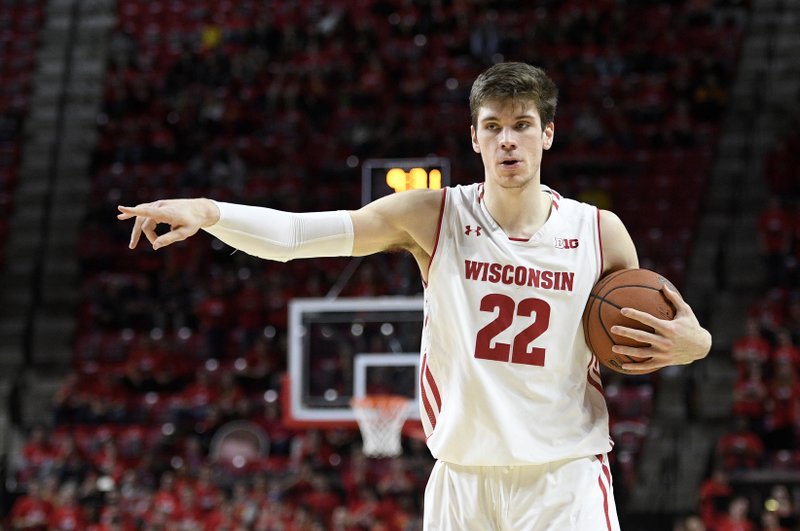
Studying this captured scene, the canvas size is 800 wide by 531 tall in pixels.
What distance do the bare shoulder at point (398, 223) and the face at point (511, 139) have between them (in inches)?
10.4

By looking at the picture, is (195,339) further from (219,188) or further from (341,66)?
(341,66)

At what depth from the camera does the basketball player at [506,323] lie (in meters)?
3.52

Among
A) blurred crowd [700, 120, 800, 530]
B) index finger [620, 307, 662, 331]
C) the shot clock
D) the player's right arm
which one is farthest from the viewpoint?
blurred crowd [700, 120, 800, 530]

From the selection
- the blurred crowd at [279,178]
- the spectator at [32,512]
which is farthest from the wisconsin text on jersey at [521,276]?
the spectator at [32,512]

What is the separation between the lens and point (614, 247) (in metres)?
3.79

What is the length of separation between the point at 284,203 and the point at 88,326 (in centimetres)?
340

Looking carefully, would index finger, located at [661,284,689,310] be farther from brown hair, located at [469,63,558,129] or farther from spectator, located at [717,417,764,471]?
spectator, located at [717,417,764,471]

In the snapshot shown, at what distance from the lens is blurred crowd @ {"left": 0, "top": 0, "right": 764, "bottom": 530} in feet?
41.3

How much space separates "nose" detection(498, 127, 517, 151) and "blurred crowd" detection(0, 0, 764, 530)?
8318mm

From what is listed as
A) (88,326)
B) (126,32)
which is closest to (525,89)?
(88,326)

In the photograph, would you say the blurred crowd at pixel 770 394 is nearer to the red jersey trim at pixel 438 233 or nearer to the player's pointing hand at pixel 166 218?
the red jersey trim at pixel 438 233

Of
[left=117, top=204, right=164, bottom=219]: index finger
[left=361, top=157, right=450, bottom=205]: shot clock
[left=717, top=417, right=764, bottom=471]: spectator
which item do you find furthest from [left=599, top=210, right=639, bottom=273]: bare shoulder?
[left=717, top=417, right=764, bottom=471]: spectator

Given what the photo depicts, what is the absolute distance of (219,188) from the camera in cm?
1652

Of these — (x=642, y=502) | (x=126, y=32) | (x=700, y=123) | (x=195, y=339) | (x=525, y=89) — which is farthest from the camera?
(x=126, y=32)
